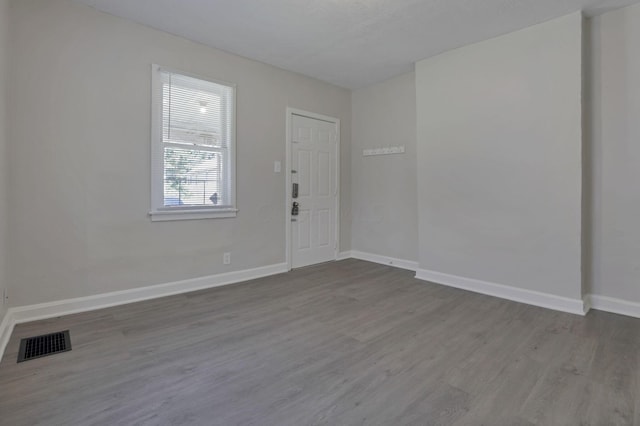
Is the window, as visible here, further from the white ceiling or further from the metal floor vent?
the metal floor vent

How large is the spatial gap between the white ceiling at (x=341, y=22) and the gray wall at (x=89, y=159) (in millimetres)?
317

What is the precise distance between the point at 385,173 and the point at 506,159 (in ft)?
5.93

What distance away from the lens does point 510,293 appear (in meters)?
3.39

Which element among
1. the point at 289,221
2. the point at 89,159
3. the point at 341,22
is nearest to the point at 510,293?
the point at 289,221

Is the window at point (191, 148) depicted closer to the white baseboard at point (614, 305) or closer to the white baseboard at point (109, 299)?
the white baseboard at point (109, 299)

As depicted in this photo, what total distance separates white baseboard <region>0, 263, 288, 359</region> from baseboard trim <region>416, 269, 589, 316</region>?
7.44 ft

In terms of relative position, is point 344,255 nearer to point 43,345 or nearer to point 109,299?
point 109,299

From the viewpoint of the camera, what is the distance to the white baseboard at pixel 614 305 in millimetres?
2910

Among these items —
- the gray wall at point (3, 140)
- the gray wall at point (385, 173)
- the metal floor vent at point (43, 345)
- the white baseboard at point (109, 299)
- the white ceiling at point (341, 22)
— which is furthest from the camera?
the gray wall at point (385, 173)

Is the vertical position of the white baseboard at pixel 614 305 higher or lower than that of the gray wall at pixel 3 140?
lower

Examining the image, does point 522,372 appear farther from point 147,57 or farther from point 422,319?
point 147,57

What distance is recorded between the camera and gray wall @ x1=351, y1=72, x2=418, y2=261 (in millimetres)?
4582

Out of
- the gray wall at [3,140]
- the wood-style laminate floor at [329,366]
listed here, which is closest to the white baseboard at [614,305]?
the wood-style laminate floor at [329,366]

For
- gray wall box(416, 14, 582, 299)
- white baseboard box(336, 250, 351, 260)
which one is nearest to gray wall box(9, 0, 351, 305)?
white baseboard box(336, 250, 351, 260)
